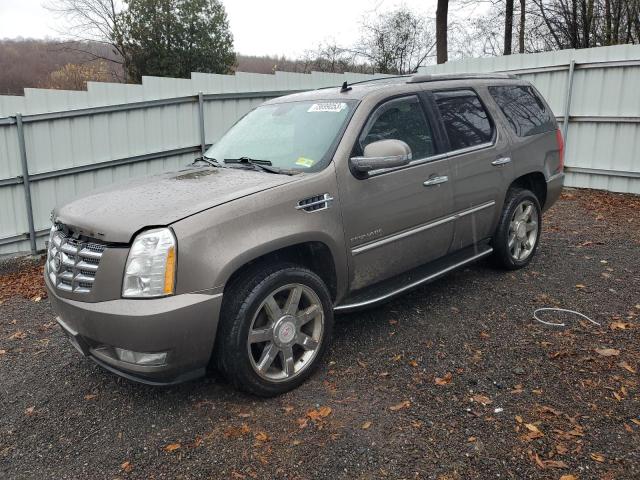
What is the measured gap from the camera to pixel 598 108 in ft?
30.9

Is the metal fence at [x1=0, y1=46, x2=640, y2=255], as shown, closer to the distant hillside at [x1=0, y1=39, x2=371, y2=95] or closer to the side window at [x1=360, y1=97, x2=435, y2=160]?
the side window at [x1=360, y1=97, x2=435, y2=160]

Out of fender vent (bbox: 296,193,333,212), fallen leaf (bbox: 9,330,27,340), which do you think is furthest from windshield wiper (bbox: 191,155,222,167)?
fallen leaf (bbox: 9,330,27,340)

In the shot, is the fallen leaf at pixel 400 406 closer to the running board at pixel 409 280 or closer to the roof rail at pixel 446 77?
the running board at pixel 409 280

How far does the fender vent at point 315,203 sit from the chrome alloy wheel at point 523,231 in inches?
98.0

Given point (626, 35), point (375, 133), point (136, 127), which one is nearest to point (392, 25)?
point (626, 35)

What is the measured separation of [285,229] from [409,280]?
4.50 feet

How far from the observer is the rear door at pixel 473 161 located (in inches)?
176

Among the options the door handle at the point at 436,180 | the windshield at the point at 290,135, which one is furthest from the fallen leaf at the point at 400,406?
the door handle at the point at 436,180

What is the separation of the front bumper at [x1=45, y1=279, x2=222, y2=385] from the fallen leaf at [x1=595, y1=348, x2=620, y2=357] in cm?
269

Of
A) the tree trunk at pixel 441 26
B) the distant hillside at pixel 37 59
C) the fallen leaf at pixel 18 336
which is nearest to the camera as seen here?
the fallen leaf at pixel 18 336

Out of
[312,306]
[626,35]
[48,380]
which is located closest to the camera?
[312,306]

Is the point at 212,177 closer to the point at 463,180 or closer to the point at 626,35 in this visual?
the point at 463,180

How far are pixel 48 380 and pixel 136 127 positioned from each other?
474cm

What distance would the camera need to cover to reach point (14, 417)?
10.9 feet
